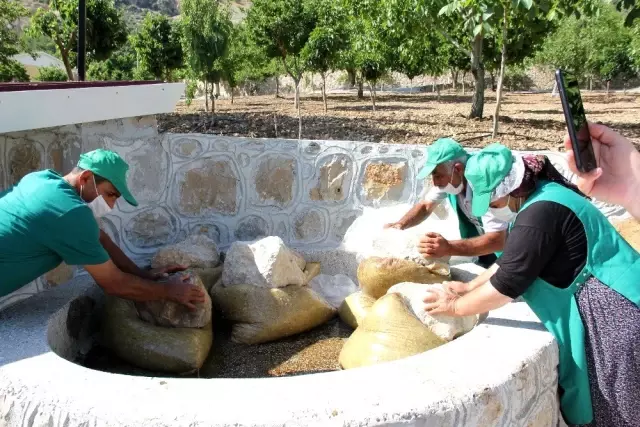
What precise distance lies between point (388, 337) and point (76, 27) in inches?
632

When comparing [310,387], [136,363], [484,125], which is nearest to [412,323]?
[310,387]

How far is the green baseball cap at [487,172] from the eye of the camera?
2.09 m

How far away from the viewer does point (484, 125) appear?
475 inches

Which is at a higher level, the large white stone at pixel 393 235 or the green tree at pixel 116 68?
the green tree at pixel 116 68

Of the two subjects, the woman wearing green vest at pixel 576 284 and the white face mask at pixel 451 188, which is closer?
the woman wearing green vest at pixel 576 284

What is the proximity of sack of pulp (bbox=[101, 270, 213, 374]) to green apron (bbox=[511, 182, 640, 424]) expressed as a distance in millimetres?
1587

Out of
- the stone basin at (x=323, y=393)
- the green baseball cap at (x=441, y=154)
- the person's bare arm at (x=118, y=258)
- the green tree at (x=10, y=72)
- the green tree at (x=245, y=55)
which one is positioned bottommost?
the stone basin at (x=323, y=393)

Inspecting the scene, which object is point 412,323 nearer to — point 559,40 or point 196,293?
point 196,293

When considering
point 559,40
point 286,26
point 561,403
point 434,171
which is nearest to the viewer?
point 561,403

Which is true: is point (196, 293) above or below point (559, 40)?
below

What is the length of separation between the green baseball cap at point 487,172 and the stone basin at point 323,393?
0.50 meters

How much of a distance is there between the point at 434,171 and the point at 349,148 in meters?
1.15

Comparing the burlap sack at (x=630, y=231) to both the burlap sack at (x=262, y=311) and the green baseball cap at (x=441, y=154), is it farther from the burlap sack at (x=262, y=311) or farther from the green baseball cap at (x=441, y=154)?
the burlap sack at (x=262, y=311)

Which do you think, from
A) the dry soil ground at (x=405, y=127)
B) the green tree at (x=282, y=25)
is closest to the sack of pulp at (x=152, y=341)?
the dry soil ground at (x=405, y=127)
